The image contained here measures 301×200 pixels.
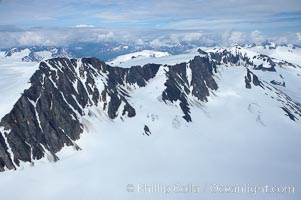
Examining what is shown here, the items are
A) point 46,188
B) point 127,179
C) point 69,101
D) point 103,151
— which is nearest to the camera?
point 46,188

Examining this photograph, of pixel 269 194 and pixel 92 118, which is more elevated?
pixel 92 118

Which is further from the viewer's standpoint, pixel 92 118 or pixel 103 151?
pixel 92 118

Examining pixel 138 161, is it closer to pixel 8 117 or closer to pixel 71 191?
pixel 71 191

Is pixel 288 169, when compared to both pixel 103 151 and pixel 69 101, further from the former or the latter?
pixel 69 101

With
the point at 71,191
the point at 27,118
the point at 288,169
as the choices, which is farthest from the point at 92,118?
the point at 288,169

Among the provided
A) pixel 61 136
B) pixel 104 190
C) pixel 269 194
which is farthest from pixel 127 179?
pixel 269 194

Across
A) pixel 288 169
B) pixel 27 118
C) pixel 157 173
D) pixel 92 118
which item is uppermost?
pixel 27 118

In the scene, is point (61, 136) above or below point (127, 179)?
above

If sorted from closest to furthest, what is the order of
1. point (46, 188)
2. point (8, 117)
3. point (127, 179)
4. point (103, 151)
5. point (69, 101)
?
point (46, 188)
point (8, 117)
point (127, 179)
point (103, 151)
point (69, 101)

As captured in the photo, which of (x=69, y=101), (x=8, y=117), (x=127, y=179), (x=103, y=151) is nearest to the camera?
(x=8, y=117)
